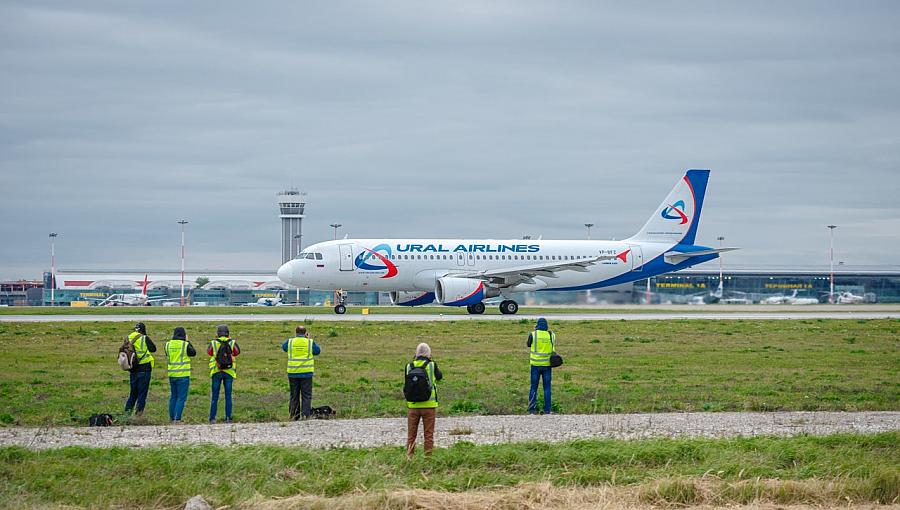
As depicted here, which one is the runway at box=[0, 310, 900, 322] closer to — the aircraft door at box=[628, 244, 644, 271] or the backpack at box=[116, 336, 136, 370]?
the aircraft door at box=[628, 244, 644, 271]

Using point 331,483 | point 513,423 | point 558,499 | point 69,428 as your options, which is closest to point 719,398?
point 513,423

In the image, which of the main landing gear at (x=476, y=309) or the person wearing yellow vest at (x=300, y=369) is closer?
the person wearing yellow vest at (x=300, y=369)

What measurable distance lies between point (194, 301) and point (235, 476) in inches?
4179

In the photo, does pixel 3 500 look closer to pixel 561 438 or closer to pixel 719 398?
pixel 561 438

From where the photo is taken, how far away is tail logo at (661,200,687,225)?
61156 millimetres

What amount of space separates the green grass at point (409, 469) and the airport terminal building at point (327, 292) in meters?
52.5

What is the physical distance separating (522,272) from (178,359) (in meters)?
36.1

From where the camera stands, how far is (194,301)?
116562 millimetres

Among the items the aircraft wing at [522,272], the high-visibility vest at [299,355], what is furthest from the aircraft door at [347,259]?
the high-visibility vest at [299,355]

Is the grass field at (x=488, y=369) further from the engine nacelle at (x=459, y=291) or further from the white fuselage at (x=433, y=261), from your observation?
the white fuselage at (x=433, y=261)

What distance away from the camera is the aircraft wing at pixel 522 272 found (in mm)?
53719

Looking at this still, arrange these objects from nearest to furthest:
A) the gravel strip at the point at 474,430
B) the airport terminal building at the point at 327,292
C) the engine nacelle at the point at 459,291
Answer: the gravel strip at the point at 474,430 < the engine nacelle at the point at 459,291 < the airport terminal building at the point at 327,292

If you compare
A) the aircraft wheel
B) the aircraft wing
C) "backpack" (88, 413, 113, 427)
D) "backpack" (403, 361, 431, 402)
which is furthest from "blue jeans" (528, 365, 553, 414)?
the aircraft wheel

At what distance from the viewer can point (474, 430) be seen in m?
17.7
